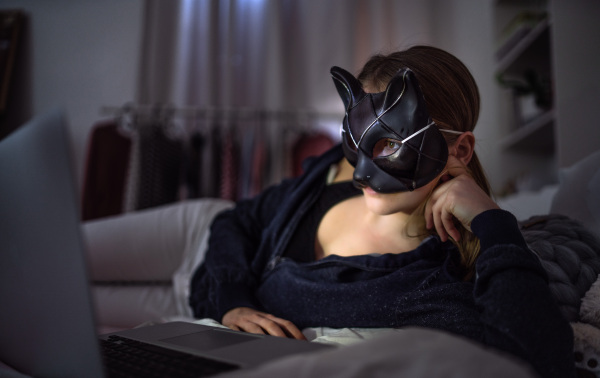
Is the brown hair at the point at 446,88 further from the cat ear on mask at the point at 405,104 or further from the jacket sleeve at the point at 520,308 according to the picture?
the jacket sleeve at the point at 520,308

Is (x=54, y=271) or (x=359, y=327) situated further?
(x=359, y=327)

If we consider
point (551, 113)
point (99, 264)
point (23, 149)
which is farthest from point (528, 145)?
point (23, 149)

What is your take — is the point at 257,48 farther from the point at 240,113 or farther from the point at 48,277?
the point at 48,277

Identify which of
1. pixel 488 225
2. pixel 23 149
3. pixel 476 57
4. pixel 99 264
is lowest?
pixel 99 264

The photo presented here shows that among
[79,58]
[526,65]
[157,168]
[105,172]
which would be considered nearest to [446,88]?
[526,65]

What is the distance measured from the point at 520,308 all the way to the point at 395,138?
0.34m

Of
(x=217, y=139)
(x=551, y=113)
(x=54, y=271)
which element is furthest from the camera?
(x=217, y=139)

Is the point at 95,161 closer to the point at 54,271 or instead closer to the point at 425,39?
the point at 425,39

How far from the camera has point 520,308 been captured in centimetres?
59

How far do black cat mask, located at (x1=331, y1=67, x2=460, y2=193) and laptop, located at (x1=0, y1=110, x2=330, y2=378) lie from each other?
0.36 m

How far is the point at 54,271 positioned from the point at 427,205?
2.08ft

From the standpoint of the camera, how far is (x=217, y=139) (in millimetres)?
3053

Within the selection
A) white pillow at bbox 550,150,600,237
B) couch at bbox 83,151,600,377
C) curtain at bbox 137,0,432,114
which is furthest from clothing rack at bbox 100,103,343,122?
white pillow at bbox 550,150,600,237

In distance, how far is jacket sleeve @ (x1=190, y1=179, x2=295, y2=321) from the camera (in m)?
1.04
